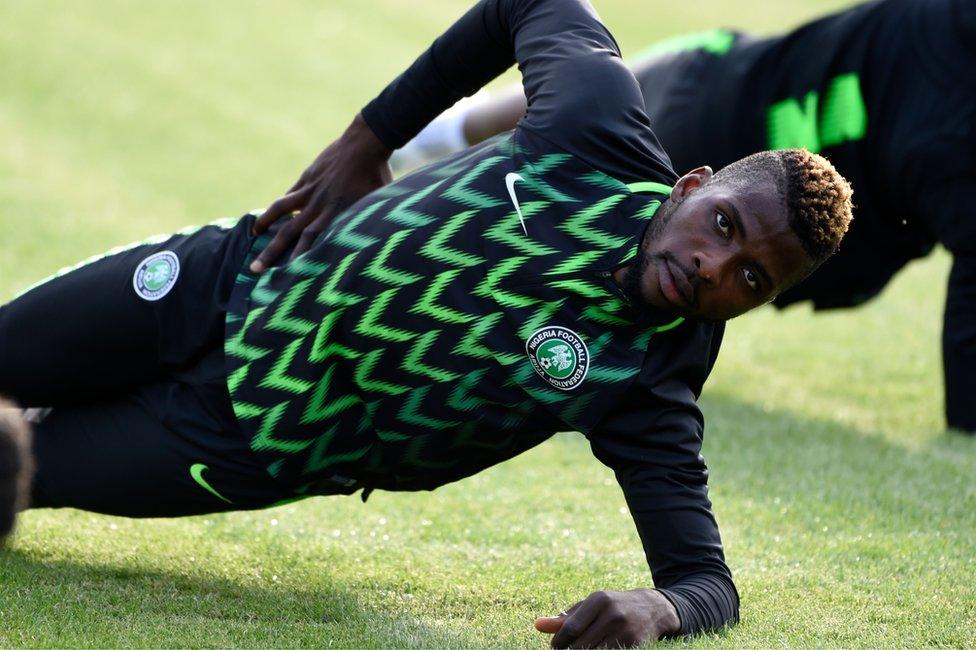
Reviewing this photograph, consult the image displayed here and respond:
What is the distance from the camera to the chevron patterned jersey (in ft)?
8.59

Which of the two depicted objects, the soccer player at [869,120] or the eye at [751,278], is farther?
the soccer player at [869,120]

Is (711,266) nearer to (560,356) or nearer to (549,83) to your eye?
(560,356)

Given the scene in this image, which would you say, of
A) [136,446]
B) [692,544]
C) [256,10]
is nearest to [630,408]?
[692,544]

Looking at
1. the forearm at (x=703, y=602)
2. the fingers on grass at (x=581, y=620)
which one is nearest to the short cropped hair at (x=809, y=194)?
the forearm at (x=703, y=602)

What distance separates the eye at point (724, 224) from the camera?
2.53 m

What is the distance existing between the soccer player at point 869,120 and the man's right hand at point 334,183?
2.04 metres

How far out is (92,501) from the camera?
9.53 feet

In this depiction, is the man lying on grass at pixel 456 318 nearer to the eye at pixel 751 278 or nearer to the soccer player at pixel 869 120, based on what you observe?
the eye at pixel 751 278

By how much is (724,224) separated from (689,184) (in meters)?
0.17

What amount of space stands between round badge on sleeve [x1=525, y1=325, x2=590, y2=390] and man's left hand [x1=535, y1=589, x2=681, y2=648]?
0.44 meters

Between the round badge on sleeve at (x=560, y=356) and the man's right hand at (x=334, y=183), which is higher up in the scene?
the man's right hand at (x=334, y=183)

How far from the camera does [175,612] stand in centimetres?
264

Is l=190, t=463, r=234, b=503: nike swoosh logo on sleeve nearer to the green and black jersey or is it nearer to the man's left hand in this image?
the green and black jersey

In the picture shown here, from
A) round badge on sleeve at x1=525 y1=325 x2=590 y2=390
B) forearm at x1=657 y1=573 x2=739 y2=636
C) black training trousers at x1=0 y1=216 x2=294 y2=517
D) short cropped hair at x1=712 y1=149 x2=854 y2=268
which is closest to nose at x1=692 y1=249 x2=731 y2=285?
short cropped hair at x1=712 y1=149 x2=854 y2=268
